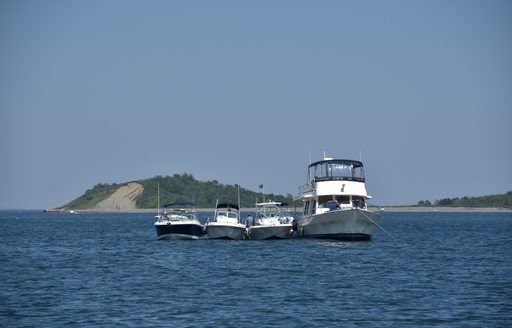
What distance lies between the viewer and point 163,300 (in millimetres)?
38469

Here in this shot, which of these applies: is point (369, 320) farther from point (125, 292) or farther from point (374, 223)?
point (374, 223)

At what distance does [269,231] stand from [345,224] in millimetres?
9437

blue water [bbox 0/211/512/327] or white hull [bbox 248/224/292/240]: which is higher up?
white hull [bbox 248/224/292/240]

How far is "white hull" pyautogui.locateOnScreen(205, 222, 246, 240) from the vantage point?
78.4m

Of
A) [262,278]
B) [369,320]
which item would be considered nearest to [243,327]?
[369,320]

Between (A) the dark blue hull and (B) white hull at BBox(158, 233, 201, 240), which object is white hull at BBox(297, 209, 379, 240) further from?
(B) white hull at BBox(158, 233, 201, 240)

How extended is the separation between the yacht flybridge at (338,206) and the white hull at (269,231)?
6.08 feet

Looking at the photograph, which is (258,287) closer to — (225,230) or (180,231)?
(225,230)

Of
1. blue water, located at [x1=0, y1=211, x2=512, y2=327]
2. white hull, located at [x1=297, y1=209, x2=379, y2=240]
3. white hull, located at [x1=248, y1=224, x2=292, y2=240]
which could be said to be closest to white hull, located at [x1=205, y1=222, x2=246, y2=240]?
white hull, located at [x1=248, y1=224, x2=292, y2=240]

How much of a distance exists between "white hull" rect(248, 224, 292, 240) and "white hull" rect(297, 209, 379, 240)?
389 centimetres

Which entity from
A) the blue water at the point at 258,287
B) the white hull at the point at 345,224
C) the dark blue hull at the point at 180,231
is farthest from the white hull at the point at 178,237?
the white hull at the point at 345,224

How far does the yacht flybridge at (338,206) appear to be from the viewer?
72688mm

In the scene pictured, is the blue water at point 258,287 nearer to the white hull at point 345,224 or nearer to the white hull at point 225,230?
the white hull at point 345,224

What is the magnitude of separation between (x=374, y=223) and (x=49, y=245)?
30.1 meters
